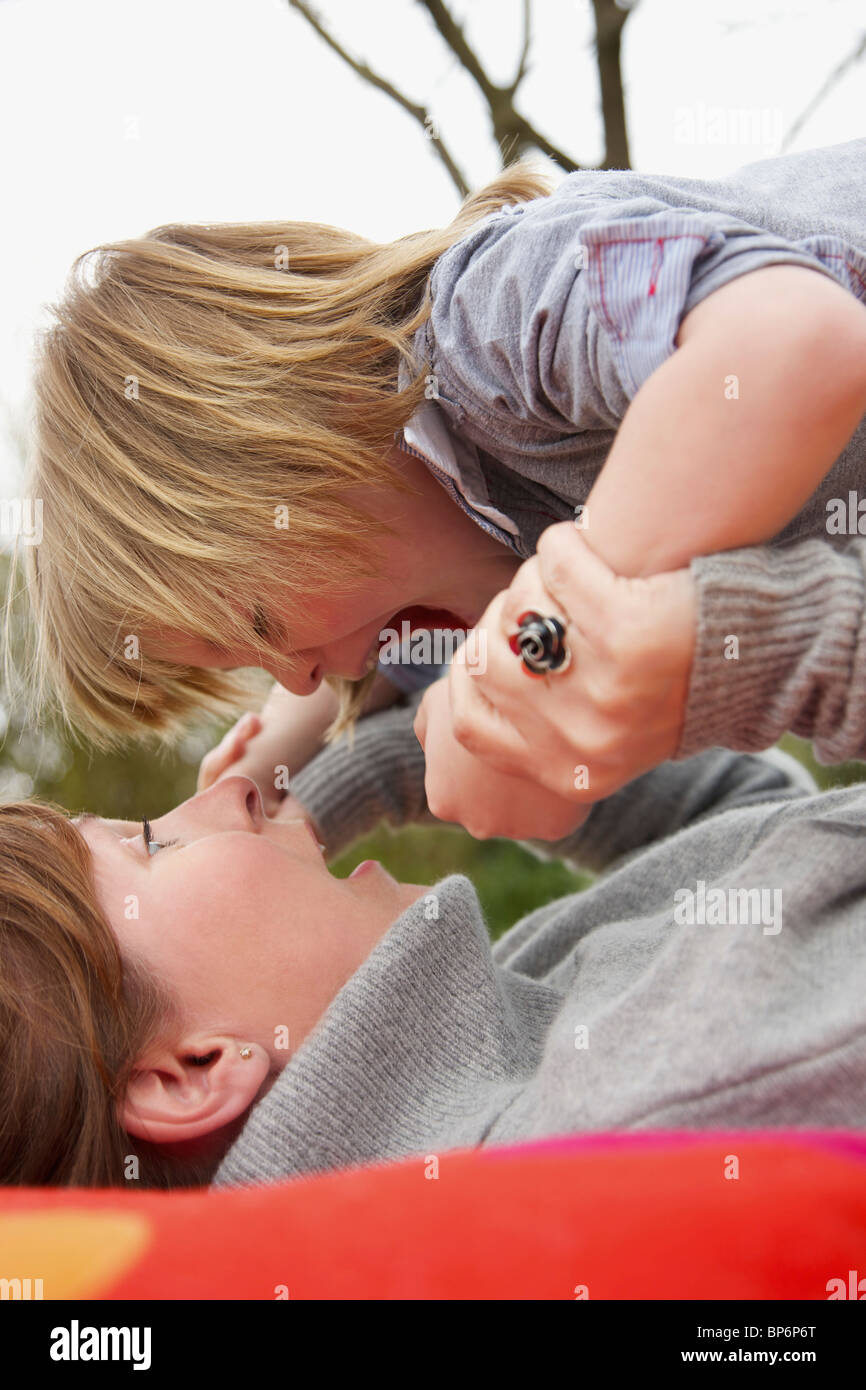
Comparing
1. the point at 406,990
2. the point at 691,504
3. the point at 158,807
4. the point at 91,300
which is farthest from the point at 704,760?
the point at 158,807

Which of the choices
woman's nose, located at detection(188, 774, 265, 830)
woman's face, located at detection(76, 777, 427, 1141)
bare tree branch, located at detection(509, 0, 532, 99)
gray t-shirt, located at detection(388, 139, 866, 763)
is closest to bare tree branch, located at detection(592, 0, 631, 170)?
bare tree branch, located at detection(509, 0, 532, 99)

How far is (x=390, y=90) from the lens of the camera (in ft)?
7.23

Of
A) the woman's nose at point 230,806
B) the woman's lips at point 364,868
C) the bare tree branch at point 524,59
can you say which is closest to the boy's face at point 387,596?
the woman's nose at point 230,806

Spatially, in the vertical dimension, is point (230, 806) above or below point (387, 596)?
below

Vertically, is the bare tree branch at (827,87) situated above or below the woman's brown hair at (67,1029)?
above

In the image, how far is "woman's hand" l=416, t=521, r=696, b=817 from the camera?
0.77 m

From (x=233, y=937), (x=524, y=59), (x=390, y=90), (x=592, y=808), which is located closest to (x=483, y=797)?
(x=233, y=937)

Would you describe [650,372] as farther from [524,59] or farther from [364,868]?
[524,59]

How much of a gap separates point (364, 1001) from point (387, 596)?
0.48 metres

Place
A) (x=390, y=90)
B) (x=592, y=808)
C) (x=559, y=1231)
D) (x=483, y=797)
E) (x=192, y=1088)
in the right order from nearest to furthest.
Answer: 1. (x=559, y=1231)
2. (x=483, y=797)
3. (x=192, y=1088)
4. (x=592, y=808)
5. (x=390, y=90)

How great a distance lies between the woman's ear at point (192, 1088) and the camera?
1.04 metres

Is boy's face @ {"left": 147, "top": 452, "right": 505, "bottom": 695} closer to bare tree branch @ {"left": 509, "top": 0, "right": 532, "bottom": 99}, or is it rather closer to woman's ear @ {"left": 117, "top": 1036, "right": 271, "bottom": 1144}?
woman's ear @ {"left": 117, "top": 1036, "right": 271, "bottom": 1144}

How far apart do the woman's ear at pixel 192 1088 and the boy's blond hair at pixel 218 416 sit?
42cm

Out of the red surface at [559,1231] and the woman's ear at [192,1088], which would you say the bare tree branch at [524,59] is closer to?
the woman's ear at [192,1088]
